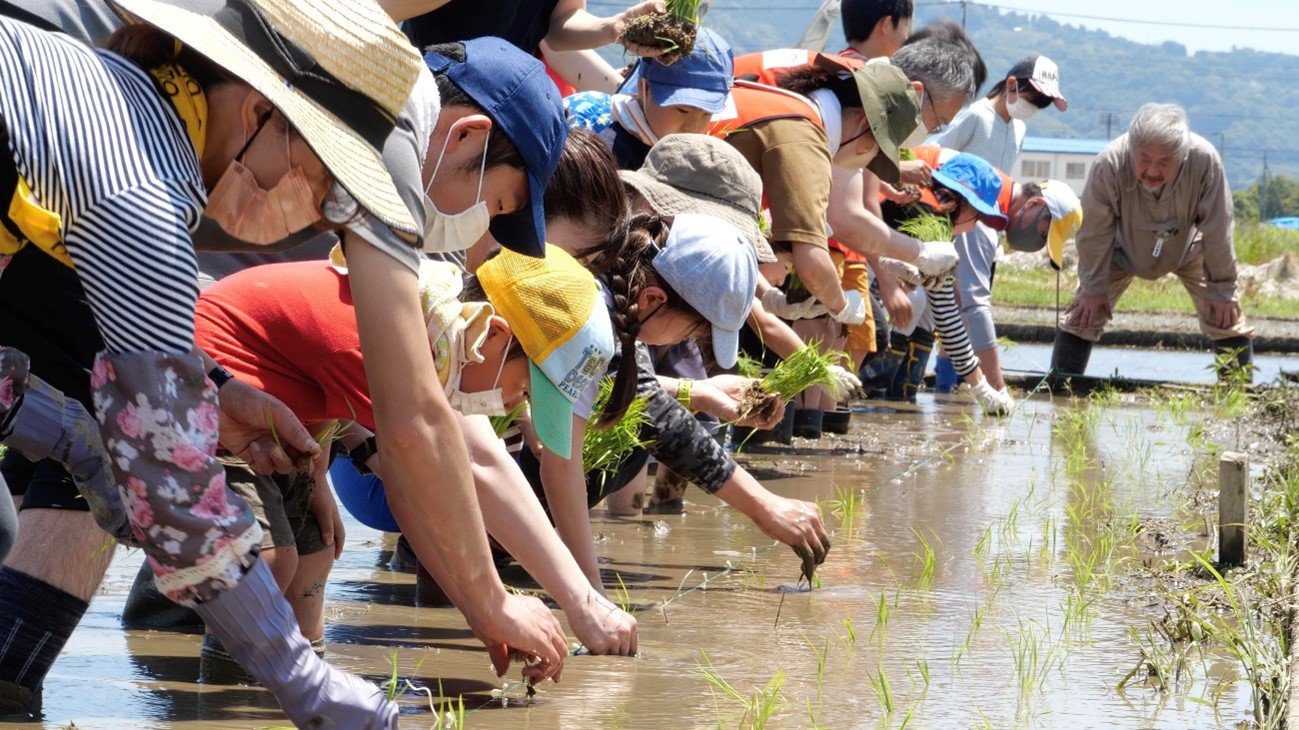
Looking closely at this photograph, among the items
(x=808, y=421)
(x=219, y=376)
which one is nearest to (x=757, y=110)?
(x=808, y=421)

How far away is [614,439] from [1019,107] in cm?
610

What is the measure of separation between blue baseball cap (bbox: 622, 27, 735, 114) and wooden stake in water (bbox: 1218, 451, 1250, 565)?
1.84 metres

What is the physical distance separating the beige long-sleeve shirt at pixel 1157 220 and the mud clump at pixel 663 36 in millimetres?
5294

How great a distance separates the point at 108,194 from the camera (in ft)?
5.92

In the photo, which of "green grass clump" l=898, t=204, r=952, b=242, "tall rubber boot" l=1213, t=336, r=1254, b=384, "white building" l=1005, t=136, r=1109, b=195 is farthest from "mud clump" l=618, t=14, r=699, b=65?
"white building" l=1005, t=136, r=1109, b=195

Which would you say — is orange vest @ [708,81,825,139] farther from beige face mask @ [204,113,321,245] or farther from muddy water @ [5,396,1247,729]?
beige face mask @ [204,113,321,245]

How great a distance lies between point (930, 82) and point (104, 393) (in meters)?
5.96

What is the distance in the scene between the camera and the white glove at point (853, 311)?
20.3 ft

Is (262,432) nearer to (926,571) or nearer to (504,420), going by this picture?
(504,420)

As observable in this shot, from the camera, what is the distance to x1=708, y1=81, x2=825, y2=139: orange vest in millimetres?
5391

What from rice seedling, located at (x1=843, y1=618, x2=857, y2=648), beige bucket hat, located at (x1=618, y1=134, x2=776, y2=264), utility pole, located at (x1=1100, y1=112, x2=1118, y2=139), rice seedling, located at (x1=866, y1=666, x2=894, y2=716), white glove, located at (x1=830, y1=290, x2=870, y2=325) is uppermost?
beige bucket hat, located at (x1=618, y1=134, x2=776, y2=264)

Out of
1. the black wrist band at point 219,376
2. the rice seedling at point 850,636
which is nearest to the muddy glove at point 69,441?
the black wrist band at point 219,376

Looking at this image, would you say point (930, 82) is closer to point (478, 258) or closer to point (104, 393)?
point (478, 258)

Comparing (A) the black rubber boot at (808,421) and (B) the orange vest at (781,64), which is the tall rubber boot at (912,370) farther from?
(B) the orange vest at (781,64)
